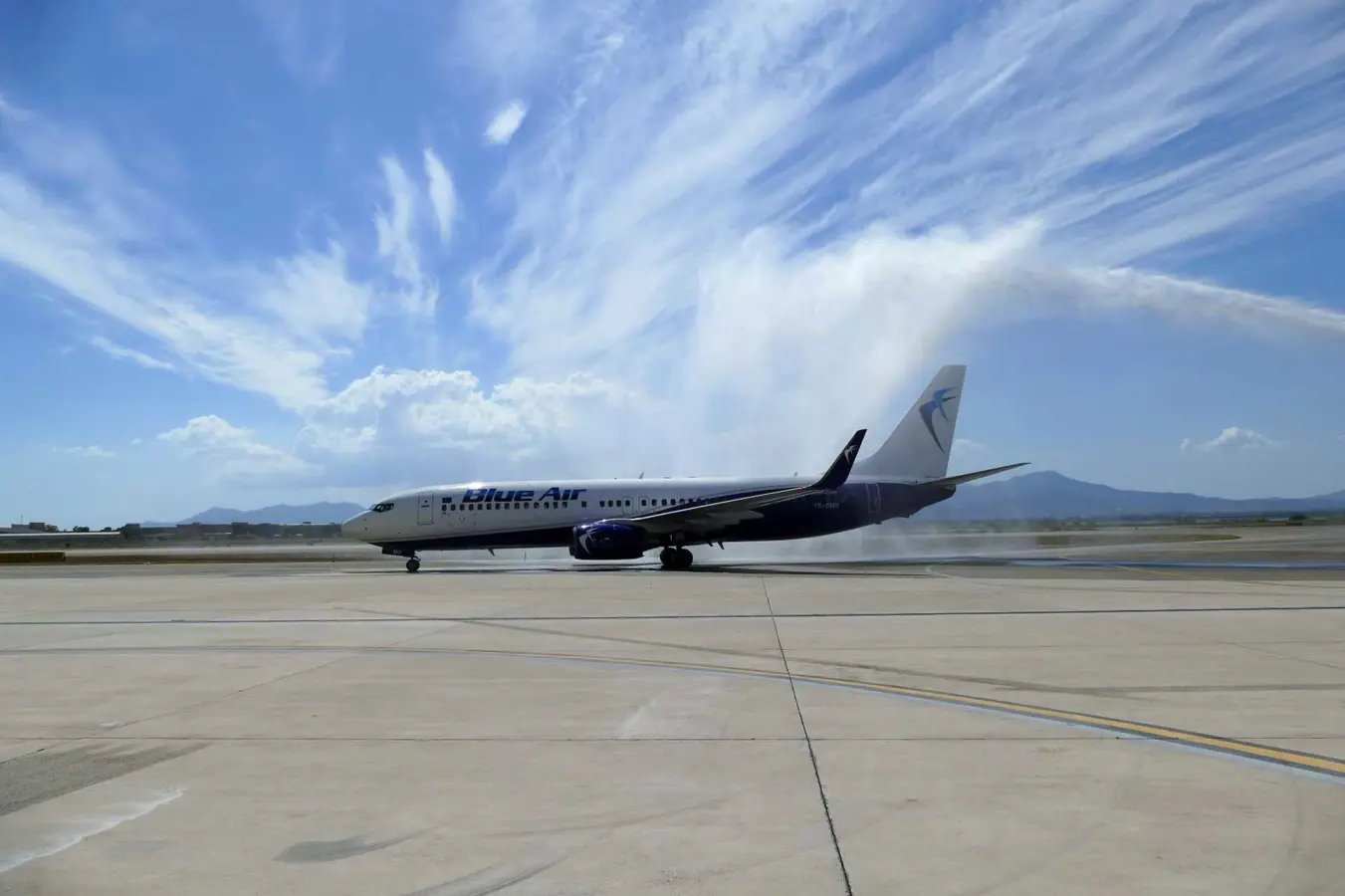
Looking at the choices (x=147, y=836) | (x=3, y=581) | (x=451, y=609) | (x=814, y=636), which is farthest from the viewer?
(x=3, y=581)

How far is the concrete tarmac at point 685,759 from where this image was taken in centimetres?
475

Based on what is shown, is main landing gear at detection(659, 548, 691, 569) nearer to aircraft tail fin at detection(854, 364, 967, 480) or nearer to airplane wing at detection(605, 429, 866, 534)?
airplane wing at detection(605, 429, 866, 534)

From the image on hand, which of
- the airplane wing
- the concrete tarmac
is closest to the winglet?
the airplane wing

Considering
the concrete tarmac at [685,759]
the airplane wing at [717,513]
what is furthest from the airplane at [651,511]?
→ the concrete tarmac at [685,759]

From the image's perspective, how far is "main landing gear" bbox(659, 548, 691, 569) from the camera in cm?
3719

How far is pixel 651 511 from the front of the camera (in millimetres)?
38094

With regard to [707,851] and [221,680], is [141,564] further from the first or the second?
[707,851]

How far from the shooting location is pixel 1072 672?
412 inches

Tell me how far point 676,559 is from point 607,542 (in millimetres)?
3211

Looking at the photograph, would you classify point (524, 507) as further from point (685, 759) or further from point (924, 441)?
point (685, 759)

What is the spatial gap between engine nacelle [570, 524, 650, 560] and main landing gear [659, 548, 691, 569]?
1.74m

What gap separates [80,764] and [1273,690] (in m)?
10.4

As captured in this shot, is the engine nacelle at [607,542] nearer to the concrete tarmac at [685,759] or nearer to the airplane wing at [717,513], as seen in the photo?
the airplane wing at [717,513]

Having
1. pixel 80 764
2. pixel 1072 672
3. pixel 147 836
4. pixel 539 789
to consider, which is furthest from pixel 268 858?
pixel 1072 672
